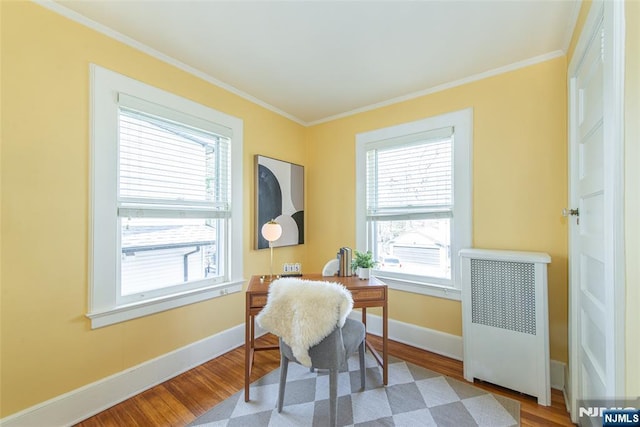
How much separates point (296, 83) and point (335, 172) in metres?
1.10

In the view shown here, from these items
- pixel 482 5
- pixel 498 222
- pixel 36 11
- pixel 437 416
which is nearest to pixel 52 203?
pixel 36 11

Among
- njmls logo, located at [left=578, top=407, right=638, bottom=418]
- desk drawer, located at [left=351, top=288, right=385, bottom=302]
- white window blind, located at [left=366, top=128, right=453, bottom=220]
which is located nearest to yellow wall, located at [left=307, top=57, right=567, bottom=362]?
white window blind, located at [left=366, top=128, right=453, bottom=220]

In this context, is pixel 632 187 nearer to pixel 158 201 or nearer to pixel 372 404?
pixel 372 404

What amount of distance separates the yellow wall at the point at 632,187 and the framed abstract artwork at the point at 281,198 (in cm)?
248

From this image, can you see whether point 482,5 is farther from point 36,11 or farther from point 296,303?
point 36,11

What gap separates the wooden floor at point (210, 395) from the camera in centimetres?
162

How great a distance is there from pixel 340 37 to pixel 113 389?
2837 mm

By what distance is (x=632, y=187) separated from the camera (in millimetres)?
897

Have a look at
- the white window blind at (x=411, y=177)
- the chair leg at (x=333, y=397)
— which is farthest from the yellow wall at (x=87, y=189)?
the chair leg at (x=333, y=397)

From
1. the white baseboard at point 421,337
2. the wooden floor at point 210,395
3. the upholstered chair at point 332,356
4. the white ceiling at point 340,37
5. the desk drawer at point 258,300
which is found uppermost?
the white ceiling at point 340,37

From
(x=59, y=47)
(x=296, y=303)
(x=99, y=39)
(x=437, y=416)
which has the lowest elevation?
(x=437, y=416)

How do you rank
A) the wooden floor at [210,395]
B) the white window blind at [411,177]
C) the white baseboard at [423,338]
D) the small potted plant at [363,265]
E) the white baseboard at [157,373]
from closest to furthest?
the white baseboard at [157,373] < the wooden floor at [210,395] < the small potted plant at [363,265] < the white baseboard at [423,338] < the white window blind at [411,177]

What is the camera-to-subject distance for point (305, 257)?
3.40m
